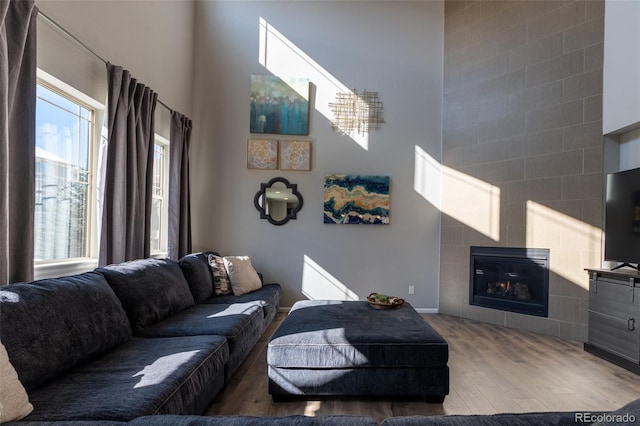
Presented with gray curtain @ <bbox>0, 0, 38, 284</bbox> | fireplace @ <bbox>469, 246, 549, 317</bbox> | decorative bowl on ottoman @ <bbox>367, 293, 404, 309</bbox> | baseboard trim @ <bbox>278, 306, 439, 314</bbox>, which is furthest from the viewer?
baseboard trim @ <bbox>278, 306, 439, 314</bbox>

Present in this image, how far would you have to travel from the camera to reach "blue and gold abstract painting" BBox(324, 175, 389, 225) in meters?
4.51

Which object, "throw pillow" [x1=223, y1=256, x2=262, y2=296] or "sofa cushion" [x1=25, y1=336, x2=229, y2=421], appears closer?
"sofa cushion" [x1=25, y1=336, x2=229, y2=421]

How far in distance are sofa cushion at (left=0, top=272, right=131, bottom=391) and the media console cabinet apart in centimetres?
384

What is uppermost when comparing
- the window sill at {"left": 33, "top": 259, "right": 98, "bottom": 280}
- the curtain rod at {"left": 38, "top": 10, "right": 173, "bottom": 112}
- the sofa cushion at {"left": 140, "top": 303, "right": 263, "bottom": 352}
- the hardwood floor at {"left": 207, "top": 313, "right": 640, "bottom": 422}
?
the curtain rod at {"left": 38, "top": 10, "right": 173, "bottom": 112}

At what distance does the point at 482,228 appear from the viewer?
13.9 feet

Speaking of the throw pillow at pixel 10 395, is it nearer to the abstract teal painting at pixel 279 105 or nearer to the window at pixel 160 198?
the window at pixel 160 198

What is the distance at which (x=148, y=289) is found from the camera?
2.44 m

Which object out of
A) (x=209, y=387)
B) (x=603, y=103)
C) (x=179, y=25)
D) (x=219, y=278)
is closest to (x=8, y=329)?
(x=209, y=387)

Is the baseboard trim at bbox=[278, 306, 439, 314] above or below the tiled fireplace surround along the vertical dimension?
below

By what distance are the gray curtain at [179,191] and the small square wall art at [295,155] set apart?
123 centimetres

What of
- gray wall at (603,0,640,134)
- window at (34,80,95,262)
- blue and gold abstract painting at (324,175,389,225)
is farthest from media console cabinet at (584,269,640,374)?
window at (34,80,95,262)

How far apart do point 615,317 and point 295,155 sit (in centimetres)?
373

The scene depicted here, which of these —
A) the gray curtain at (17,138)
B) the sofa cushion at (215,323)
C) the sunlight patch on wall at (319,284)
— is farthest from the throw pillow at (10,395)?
the sunlight patch on wall at (319,284)

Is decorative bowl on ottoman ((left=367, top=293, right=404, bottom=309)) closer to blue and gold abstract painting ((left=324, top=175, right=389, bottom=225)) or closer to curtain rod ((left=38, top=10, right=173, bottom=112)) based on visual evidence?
blue and gold abstract painting ((left=324, top=175, right=389, bottom=225))
